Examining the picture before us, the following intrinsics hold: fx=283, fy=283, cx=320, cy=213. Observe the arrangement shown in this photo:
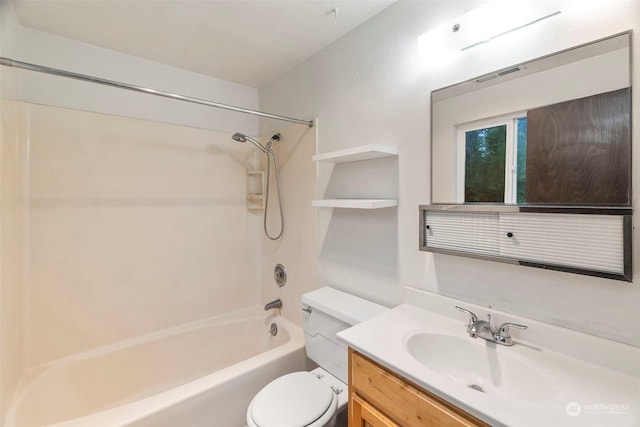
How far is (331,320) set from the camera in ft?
5.06

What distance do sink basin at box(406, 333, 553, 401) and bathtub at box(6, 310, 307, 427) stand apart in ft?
3.06

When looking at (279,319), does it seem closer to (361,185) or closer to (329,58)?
(361,185)

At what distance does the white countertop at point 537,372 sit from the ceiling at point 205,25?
5.19ft

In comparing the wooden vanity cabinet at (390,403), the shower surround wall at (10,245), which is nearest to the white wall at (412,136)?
the wooden vanity cabinet at (390,403)

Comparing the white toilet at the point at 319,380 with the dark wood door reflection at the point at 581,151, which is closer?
the dark wood door reflection at the point at 581,151

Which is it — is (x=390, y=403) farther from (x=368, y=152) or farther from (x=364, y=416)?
(x=368, y=152)

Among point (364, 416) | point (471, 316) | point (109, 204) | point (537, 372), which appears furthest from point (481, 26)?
point (109, 204)

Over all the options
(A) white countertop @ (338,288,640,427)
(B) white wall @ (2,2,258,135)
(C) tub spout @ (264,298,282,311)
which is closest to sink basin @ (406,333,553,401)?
(A) white countertop @ (338,288,640,427)

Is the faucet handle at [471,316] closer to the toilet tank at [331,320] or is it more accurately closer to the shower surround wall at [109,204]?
the toilet tank at [331,320]

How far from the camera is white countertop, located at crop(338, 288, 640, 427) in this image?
2.28 feet

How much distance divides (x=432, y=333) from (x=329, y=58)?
1.69m

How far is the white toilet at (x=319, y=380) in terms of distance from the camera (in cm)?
122

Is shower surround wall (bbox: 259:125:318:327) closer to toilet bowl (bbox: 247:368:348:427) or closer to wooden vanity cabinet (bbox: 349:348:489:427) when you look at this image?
toilet bowl (bbox: 247:368:348:427)

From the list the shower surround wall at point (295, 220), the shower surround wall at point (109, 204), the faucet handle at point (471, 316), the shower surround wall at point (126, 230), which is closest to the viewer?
the faucet handle at point (471, 316)
